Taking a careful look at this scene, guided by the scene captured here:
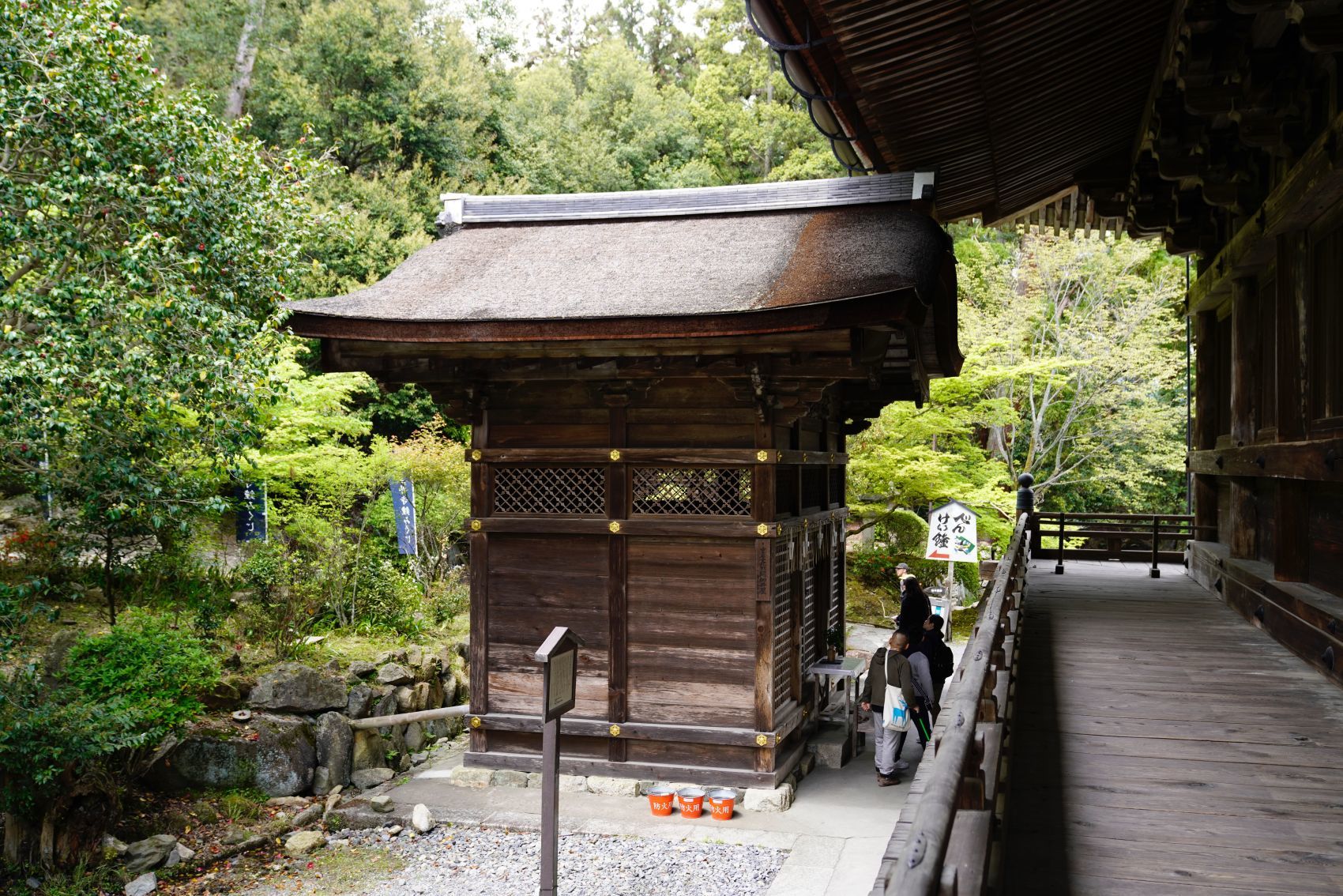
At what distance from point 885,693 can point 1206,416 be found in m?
4.05

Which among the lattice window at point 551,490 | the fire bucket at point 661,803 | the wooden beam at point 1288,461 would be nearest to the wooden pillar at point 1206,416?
the wooden beam at point 1288,461

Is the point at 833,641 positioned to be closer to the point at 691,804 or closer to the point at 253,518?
the point at 691,804

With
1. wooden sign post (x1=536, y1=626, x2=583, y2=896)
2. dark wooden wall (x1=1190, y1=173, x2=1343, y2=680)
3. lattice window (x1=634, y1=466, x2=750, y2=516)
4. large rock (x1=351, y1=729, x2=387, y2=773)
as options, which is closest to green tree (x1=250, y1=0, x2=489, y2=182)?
large rock (x1=351, y1=729, x2=387, y2=773)

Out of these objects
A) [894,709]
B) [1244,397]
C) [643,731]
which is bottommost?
[643,731]

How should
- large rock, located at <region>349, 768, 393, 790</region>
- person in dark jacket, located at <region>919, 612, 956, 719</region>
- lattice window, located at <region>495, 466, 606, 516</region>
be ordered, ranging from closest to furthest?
lattice window, located at <region>495, 466, 606, 516</region> → person in dark jacket, located at <region>919, 612, 956, 719</region> → large rock, located at <region>349, 768, 393, 790</region>

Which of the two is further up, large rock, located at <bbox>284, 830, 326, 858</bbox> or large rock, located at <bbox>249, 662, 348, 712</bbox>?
large rock, located at <bbox>249, 662, 348, 712</bbox>

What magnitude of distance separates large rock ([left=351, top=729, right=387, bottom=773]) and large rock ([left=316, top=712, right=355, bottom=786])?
88mm

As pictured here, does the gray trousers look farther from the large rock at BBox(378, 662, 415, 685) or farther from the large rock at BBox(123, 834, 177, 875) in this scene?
the large rock at BBox(123, 834, 177, 875)

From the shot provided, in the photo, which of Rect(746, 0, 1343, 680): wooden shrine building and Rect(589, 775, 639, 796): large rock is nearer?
Rect(746, 0, 1343, 680): wooden shrine building

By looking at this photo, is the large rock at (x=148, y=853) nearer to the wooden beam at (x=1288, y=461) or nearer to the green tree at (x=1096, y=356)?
the wooden beam at (x=1288, y=461)

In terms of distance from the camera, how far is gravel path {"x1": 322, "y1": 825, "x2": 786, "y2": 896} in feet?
21.9

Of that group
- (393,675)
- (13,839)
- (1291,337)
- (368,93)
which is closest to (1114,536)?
(1291,337)

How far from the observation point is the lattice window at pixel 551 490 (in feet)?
28.2

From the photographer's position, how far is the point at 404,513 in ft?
46.3
